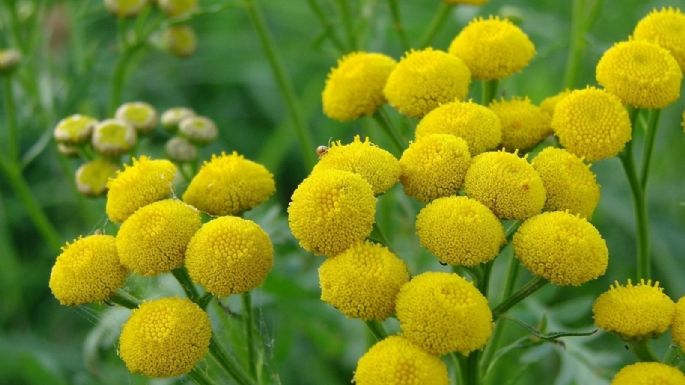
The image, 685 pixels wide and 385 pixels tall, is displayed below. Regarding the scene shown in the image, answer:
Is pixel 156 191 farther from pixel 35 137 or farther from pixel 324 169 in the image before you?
pixel 35 137

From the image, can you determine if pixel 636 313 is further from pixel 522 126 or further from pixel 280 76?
pixel 280 76

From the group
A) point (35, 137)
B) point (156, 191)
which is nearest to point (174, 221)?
point (156, 191)

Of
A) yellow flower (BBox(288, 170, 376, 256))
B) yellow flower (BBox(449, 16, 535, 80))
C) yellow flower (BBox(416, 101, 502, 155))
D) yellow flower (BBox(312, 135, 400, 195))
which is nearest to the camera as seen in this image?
yellow flower (BBox(288, 170, 376, 256))

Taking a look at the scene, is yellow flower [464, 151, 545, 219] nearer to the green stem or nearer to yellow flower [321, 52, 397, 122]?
yellow flower [321, 52, 397, 122]

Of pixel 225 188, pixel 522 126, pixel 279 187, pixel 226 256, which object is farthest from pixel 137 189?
pixel 279 187

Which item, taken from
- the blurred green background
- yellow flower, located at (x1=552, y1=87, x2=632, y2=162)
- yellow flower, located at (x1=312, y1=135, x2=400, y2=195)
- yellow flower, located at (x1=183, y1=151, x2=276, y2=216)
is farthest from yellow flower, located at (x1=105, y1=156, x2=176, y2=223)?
yellow flower, located at (x1=552, y1=87, x2=632, y2=162)

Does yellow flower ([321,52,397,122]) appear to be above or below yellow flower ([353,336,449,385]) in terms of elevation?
above

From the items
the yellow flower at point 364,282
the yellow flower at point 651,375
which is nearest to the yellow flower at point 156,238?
the yellow flower at point 364,282

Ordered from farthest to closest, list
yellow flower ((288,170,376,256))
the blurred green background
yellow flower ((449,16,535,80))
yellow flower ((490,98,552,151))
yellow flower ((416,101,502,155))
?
the blurred green background < yellow flower ((449,16,535,80)) < yellow flower ((490,98,552,151)) < yellow flower ((416,101,502,155)) < yellow flower ((288,170,376,256))
